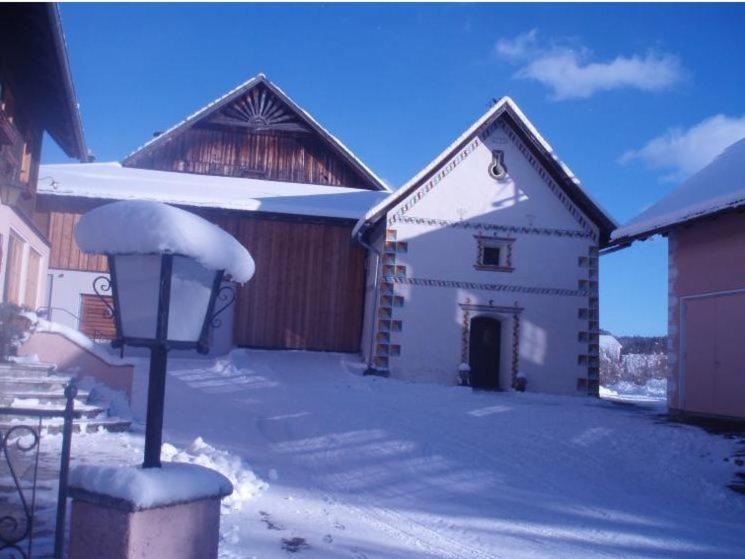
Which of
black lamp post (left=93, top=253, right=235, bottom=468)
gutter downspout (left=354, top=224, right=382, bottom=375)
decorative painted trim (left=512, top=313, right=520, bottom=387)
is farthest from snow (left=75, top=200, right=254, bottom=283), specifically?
decorative painted trim (left=512, top=313, right=520, bottom=387)

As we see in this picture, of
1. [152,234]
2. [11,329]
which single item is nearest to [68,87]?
[11,329]

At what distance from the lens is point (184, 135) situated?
925 inches

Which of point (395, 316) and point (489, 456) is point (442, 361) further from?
point (489, 456)

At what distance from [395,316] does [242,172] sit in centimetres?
843

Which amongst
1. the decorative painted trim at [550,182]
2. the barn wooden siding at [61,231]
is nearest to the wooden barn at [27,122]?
the barn wooden siding at [61,231]

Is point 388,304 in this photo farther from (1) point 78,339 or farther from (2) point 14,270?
(2) point 14,270

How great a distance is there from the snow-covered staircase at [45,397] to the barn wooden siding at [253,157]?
13415 millimetres

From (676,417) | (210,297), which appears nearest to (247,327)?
(676,417)

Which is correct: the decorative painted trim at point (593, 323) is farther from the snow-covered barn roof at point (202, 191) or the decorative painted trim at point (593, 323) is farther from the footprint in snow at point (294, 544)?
the footprint in snow at point (294, 544)

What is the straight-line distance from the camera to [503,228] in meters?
19.1

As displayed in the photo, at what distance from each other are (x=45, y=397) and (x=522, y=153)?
1360cm

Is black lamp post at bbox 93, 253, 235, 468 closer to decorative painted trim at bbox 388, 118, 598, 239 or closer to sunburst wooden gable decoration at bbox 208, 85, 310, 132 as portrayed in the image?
decorative painted trim at bbox 388, 118, 598, 239

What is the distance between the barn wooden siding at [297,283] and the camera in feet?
68.5

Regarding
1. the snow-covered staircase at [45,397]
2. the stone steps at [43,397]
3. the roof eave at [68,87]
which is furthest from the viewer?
the roof eave at [68,87]
